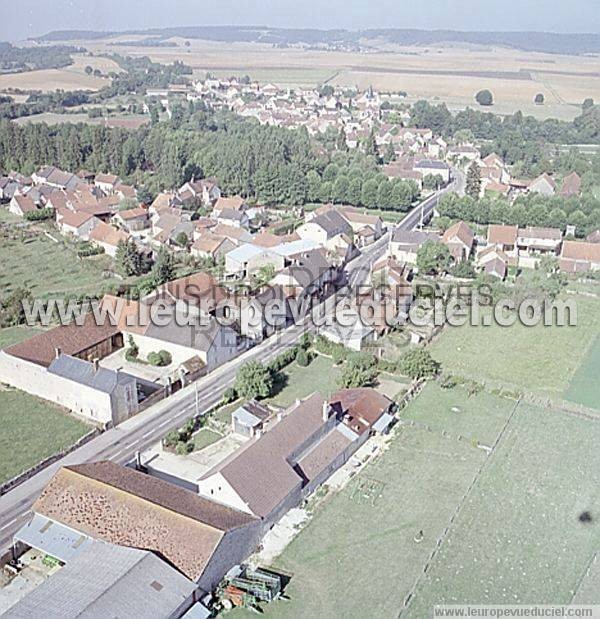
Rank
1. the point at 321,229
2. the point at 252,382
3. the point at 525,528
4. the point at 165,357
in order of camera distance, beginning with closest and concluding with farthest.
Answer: the point at 525,528 < the point at 252,382 < the point at 165,357 < the point at 321,229

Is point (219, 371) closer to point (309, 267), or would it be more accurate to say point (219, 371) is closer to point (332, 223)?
point (309, 267)

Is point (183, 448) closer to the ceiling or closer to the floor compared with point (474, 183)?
closer to the floor

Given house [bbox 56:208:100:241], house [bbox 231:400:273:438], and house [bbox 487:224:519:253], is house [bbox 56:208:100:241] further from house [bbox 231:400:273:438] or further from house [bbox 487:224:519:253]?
house [bbox 487:224:519:253]

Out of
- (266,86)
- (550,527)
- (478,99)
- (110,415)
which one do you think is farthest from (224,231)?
(266,86)

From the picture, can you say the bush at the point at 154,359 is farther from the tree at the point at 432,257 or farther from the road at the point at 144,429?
the tree at the point at 432,257

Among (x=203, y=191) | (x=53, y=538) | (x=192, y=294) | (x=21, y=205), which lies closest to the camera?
(x=53, y=538)

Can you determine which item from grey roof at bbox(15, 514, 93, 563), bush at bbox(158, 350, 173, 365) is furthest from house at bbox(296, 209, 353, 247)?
grey roof at bbox(15, 514, 93, 563)

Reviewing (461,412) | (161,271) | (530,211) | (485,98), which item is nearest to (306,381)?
(461,412)
